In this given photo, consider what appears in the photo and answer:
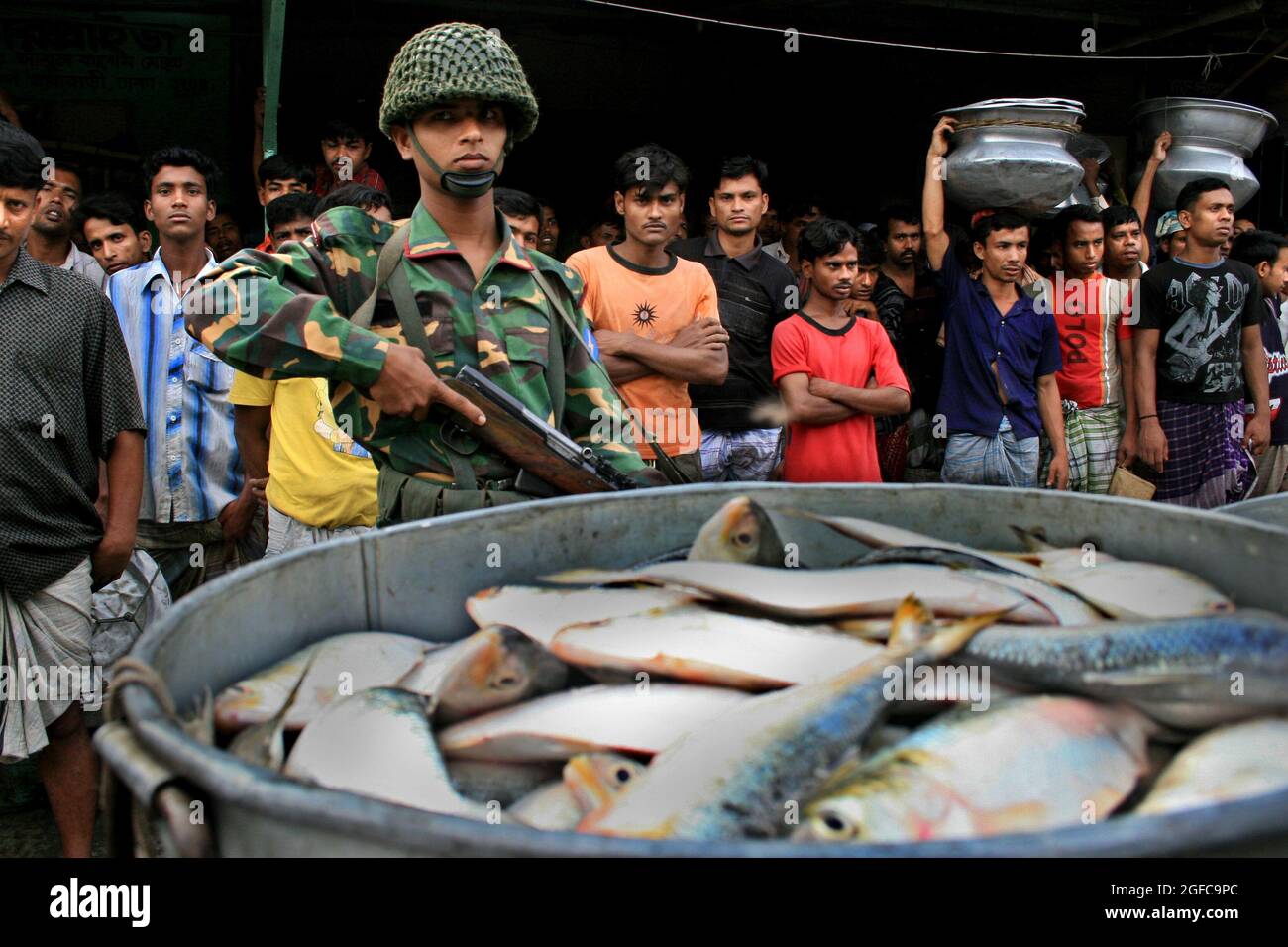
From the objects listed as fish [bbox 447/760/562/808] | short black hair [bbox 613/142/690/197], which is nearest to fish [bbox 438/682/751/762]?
fish [bbox 447/760/562/808]

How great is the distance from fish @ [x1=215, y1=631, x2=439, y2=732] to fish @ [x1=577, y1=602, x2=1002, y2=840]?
470 millimetres

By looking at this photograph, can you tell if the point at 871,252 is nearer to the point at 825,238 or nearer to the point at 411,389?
the point at 825,238

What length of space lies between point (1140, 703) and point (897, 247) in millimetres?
4479

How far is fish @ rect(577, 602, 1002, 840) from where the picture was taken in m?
1.22

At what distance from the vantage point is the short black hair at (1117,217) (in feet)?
18.7

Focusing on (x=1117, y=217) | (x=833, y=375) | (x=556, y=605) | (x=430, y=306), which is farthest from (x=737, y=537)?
(x=1117, y=217)

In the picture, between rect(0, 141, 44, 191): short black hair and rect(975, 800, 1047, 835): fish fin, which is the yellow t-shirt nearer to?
rect(0, 141, 44, 191): short black hair

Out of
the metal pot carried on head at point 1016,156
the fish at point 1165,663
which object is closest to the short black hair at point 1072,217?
the metal pot carried on head at point 1016,156

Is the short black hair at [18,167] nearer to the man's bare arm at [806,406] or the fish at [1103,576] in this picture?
the fish at [1103,576]

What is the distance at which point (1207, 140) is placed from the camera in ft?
22.2

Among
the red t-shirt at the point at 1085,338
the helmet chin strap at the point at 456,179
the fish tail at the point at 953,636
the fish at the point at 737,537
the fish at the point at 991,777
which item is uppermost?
the helmet chin strap at the point at 456,179

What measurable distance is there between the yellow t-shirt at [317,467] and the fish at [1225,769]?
113 inches
